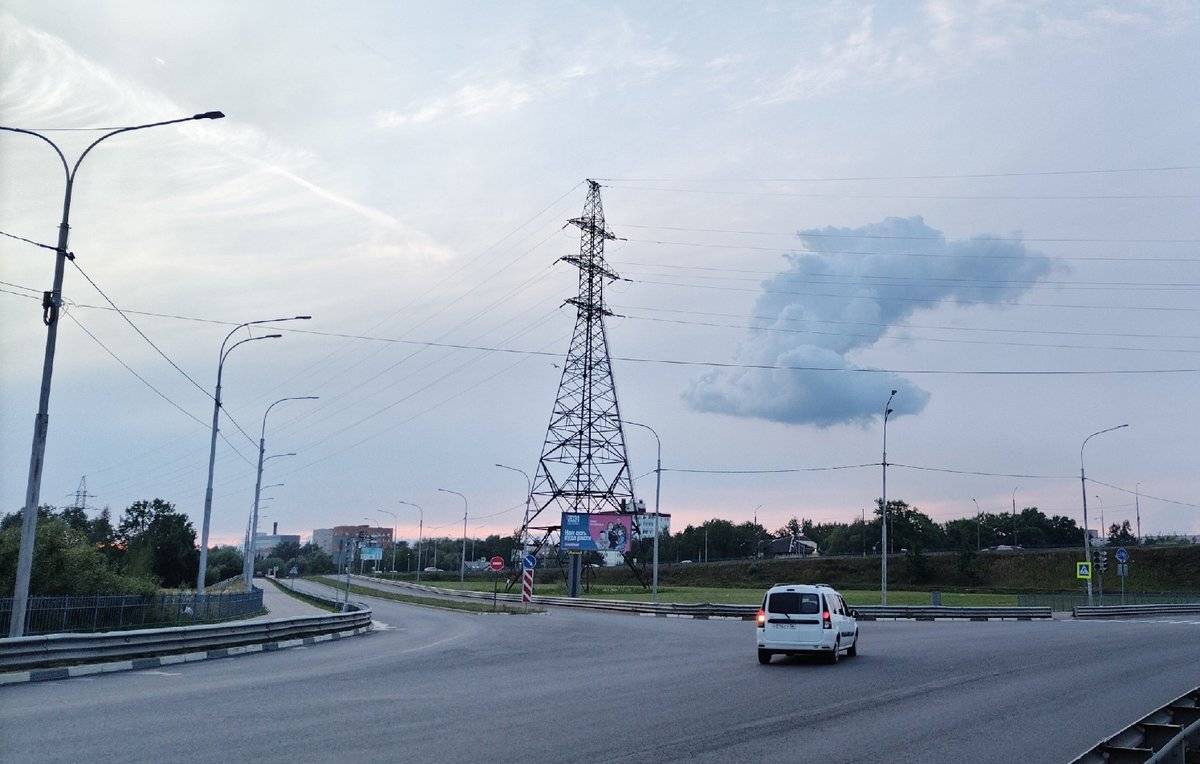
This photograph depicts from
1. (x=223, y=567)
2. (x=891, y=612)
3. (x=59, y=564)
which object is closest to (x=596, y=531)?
(x=891, y=612)

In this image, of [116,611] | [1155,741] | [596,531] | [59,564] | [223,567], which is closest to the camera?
[1155,741]

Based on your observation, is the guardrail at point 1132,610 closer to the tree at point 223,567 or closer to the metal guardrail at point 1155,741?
the metal guardrail at point 1155,741

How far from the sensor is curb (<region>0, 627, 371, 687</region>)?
17.4 m

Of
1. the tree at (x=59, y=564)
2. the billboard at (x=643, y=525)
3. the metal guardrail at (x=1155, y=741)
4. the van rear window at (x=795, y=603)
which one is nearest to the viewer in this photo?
the metal guardrail at (x=1155, y=741)

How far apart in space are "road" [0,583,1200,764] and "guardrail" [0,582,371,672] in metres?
0.99

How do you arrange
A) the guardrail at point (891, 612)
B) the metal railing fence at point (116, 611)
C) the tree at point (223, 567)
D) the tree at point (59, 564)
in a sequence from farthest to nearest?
the tree at point (223, 567) < the guardrail at point (891, 612) < the tree at point (59, 564) < the metal railing fence at point (116, 611)

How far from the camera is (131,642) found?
68.8ft

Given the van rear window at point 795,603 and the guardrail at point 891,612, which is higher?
the van rear window at point 795,603

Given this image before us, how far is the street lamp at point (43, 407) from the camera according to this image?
19.0 meters

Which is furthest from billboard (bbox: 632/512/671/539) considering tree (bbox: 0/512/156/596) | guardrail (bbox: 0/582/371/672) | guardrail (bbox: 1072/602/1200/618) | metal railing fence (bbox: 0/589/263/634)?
guardrail (bbox: 0/582/371/672)

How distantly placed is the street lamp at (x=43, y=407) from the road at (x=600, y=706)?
2350mm

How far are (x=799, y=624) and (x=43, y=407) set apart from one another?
16.6m

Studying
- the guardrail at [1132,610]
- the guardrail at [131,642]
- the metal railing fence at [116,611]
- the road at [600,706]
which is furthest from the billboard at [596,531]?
the road at [600,706]

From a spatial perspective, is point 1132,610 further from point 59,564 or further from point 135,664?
point 59,564
